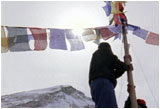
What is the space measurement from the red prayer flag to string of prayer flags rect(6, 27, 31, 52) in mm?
2356

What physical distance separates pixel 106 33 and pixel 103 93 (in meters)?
3.63

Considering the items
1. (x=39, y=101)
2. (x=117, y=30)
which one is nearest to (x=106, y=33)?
(x=117, y=30)

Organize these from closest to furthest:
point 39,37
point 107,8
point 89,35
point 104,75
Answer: point 104,75 → point 107,8 → point 89,35 → point 39,37

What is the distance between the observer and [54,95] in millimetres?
38594

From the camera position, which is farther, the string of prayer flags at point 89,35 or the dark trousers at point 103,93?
the string of prayer flags at point 89,35

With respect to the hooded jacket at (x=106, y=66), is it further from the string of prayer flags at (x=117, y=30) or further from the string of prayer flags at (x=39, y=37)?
→ the string of prayer flags at (x=39, y=37)

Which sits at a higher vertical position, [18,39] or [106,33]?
Result: [106,33]

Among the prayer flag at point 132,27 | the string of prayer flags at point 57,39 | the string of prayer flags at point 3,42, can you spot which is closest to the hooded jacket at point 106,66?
the prayer flag at point 132,27

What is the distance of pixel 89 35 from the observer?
9.79 m

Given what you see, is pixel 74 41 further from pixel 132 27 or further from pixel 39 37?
pixel 132 27

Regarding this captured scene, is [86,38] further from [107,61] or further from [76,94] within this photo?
[76,94]

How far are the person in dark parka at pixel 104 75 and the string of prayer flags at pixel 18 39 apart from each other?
3.77 m

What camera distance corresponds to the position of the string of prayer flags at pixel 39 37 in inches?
385

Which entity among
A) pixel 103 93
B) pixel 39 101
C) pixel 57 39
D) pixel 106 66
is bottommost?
pixel 39 101
